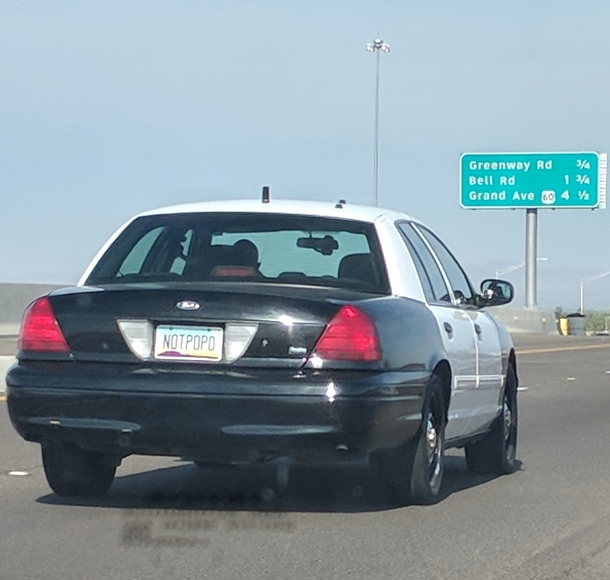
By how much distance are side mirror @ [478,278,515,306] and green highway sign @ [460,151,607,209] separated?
135 feet

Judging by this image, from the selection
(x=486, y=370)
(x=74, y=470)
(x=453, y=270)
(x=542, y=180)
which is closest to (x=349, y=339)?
(x=74, y=470)

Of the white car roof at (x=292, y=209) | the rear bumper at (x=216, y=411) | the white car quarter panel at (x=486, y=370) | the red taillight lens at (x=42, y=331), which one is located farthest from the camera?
the white car quarter panel at (x=486, y=370)

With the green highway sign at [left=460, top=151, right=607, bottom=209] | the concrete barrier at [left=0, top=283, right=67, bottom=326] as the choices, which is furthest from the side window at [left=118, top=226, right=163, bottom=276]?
the green highway sign at [left=460, top=151, right=607, bottom=209]

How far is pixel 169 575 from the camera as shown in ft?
21.3

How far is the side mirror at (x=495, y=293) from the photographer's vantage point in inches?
392

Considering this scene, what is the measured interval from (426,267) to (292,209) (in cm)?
87

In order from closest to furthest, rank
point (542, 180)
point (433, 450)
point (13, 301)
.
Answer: point (433, 450) < point (13, 301) < point (542, 180)

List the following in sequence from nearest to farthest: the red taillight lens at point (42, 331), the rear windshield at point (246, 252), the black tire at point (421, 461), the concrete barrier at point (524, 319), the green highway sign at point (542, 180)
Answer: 1. the red taillight lens at point (42, 331)
2. the black tire at point (421, 461)
3. the rear windshield at point (246, 252)
4. the concrete barrier at point (524, 319)
5. the green highway sign at point (542, 180)

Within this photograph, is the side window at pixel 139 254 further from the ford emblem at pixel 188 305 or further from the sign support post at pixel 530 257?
the sign support post at pixel 530 257

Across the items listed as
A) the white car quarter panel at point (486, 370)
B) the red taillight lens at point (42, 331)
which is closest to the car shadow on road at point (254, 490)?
the white car quarter panel at point (486, 370)

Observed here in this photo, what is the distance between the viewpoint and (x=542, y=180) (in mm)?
51219

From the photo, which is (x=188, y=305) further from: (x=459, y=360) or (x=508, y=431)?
(x=508, y=431)

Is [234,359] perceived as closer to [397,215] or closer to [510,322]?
[397,215]

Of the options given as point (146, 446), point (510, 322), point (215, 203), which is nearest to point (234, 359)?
point (146, 446)
